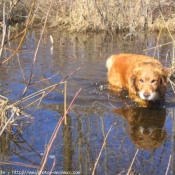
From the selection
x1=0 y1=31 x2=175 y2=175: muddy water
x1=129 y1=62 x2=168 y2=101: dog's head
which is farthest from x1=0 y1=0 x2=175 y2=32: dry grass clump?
x1=129 y1=62 x2=168 y2=101: dog's head

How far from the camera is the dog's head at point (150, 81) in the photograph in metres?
5.98

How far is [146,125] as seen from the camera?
5223mm

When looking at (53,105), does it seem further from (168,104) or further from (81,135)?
(168,104)

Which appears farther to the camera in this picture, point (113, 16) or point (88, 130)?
point (113, 16)

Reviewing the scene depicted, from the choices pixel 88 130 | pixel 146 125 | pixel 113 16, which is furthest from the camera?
pixel 113 16

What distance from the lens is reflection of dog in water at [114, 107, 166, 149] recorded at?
461 centimetres

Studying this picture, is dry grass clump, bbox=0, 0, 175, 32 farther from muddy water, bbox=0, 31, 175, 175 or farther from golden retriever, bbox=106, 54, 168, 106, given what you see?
golden retriever, bbox=106, 54, 168, 106

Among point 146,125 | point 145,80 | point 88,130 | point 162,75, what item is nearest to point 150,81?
point 145,80

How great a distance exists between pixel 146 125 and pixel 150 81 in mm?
1078

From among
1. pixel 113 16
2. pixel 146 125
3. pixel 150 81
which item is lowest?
pixel 146 125

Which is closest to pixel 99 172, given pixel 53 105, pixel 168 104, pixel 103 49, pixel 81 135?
pixel 81 135

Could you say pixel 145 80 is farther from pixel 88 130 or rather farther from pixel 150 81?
pixel 88 130

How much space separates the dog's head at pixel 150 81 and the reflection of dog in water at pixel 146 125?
250 mm

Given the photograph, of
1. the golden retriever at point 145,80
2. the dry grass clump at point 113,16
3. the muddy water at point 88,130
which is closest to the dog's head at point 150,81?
the golden retriever at point 145,80
